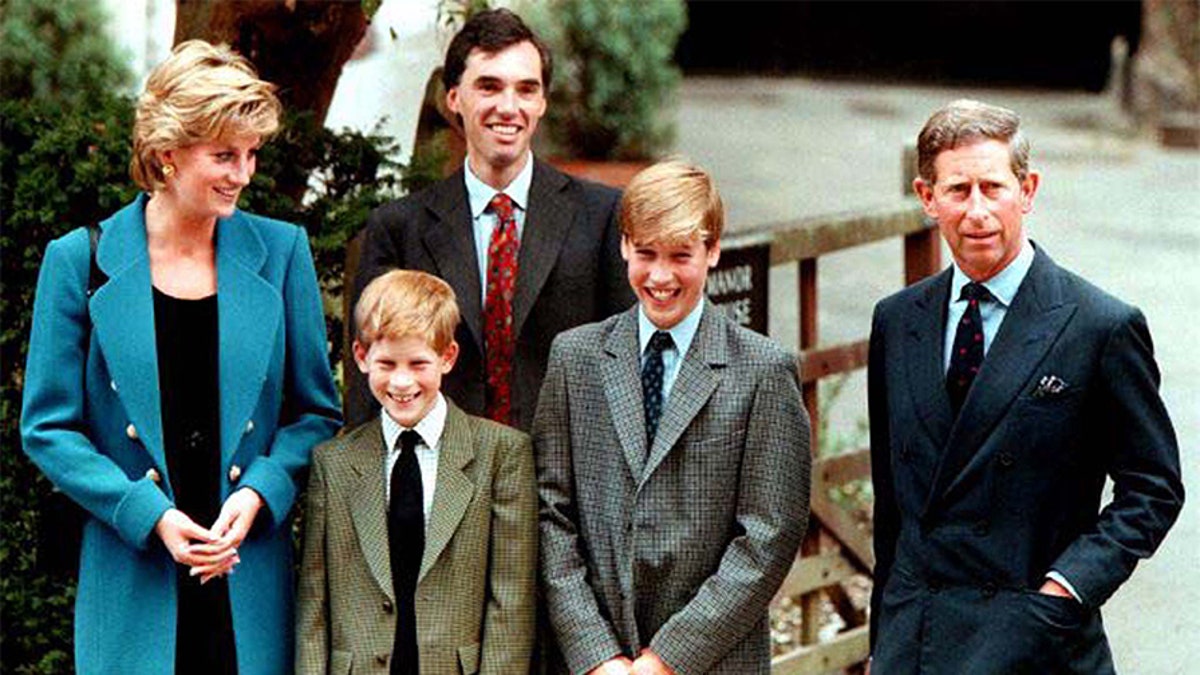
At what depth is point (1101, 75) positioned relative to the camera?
66.2 ft

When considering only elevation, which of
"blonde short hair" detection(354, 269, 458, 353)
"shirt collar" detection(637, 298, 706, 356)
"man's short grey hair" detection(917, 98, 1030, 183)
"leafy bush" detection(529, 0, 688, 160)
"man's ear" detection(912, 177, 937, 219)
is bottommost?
"leafy bush" detection(529, 0, 688, 160)

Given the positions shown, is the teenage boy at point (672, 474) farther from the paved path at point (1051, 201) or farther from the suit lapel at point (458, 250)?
the paved path at point (1051, 201)

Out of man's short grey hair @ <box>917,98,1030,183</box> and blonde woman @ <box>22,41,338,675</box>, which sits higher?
man's short grey hair @ <box>917,98,1030,183</box>

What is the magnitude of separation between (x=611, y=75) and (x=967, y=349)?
1114 cm

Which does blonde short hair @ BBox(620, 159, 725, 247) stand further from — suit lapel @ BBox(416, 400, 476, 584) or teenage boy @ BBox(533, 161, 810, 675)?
suit lapel @ BBox(416, 400, 476, 584)

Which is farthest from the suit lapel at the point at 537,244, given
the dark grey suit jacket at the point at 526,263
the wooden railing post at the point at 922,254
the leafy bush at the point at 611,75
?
the leafy bush at the point at 611,75

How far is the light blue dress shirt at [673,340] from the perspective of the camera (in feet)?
14.5

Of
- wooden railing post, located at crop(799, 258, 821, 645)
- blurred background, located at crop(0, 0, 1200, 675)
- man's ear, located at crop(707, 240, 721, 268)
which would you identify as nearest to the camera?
man's ear, located at crop(707, 240, 721, 268)

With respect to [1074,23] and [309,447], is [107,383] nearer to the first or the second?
[309,447]

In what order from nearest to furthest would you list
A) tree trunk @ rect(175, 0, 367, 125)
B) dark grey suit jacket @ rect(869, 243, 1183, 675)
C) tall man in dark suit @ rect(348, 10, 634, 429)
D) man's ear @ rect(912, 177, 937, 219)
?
dark grey suit jacket @ rect(869, 243, 1183, 675) → man's ear @ rect(912, 177, 937, 219) → tall man in dark suit @ rect(348, 10, 634, 429) → tree trunk @ rect(175, 0, 367, 125)

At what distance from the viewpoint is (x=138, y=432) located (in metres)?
4.38

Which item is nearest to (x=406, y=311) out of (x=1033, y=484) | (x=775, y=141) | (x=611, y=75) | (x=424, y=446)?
(x=424, y=446)

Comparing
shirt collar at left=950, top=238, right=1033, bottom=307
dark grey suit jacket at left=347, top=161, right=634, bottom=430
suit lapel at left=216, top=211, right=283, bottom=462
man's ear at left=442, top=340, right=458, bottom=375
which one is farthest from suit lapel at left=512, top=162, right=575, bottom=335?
shirt collar at left=950, top=238, right=1033, bottom=307

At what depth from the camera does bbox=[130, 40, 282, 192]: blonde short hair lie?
4277mm
